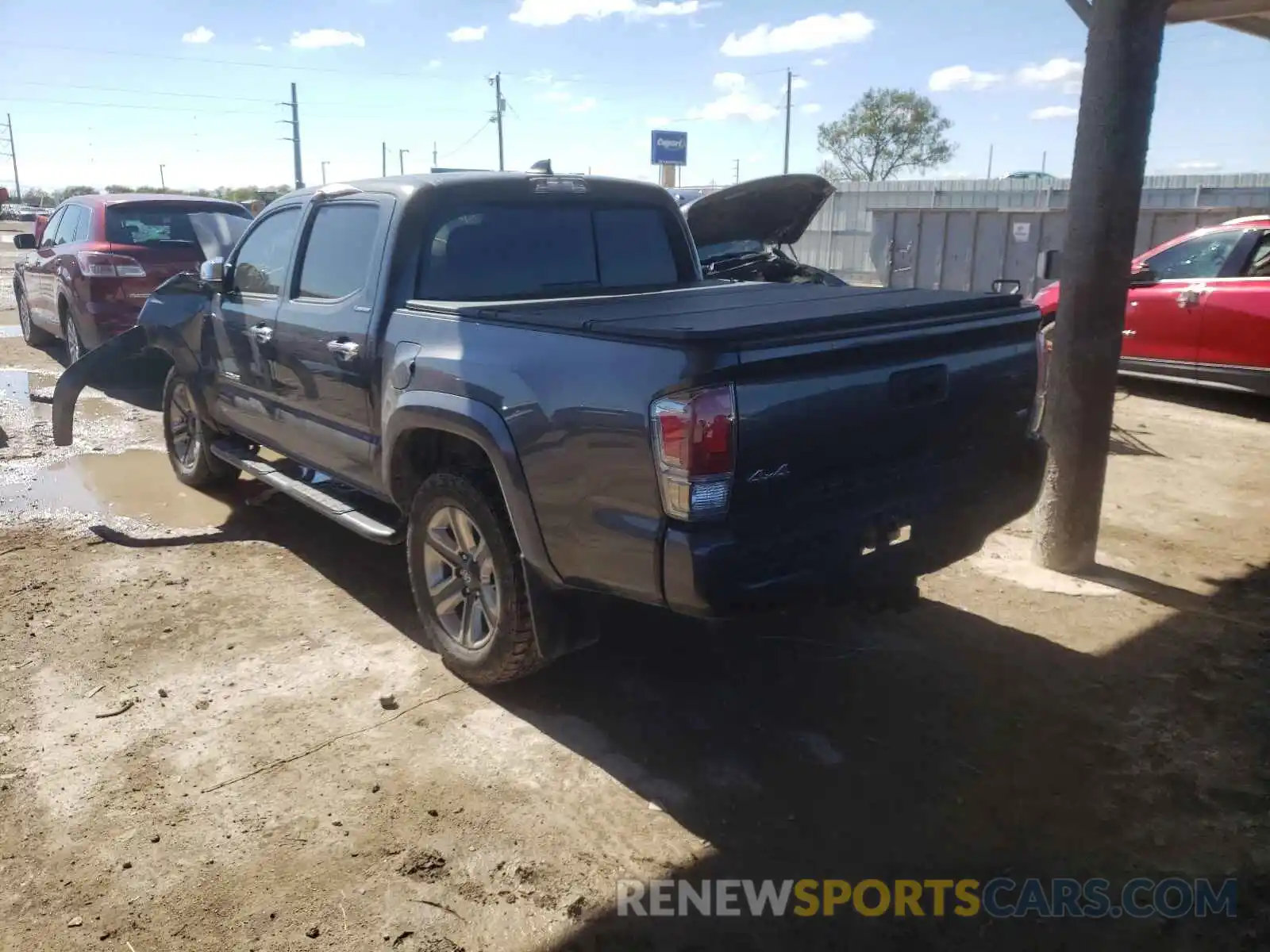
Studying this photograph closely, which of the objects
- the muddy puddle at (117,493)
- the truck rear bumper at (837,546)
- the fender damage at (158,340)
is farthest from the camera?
the muddy puddle at (117,493)

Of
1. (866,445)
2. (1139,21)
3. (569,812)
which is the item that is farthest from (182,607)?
(1139,21)

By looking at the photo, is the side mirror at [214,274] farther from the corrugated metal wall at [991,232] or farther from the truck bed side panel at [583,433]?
the corrugated metal wall at [991,232]

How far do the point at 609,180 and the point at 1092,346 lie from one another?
249cm

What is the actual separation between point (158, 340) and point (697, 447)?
185 inches

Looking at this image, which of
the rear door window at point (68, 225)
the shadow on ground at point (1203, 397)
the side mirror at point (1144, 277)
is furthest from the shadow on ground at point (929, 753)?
the rear door window at point (68, 225)

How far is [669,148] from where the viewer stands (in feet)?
154

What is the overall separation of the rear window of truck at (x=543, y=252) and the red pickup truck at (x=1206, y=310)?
520 centimetres

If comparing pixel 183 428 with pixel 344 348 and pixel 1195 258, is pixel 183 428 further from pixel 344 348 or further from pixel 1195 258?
pixel 1195 258

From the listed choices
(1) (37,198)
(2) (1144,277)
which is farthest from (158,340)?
(1) (37,198)

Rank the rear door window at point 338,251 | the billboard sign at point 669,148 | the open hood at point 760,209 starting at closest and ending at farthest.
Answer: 1. the rear door window at point 338,251
2. the open hood at point 760,209
3. the billboard sign at point 669,148

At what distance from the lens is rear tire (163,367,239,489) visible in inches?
247

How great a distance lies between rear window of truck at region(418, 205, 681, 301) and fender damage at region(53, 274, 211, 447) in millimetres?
2227

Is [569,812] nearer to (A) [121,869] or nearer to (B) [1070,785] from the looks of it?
(A) [121,869]

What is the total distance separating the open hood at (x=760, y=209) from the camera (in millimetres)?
7773
